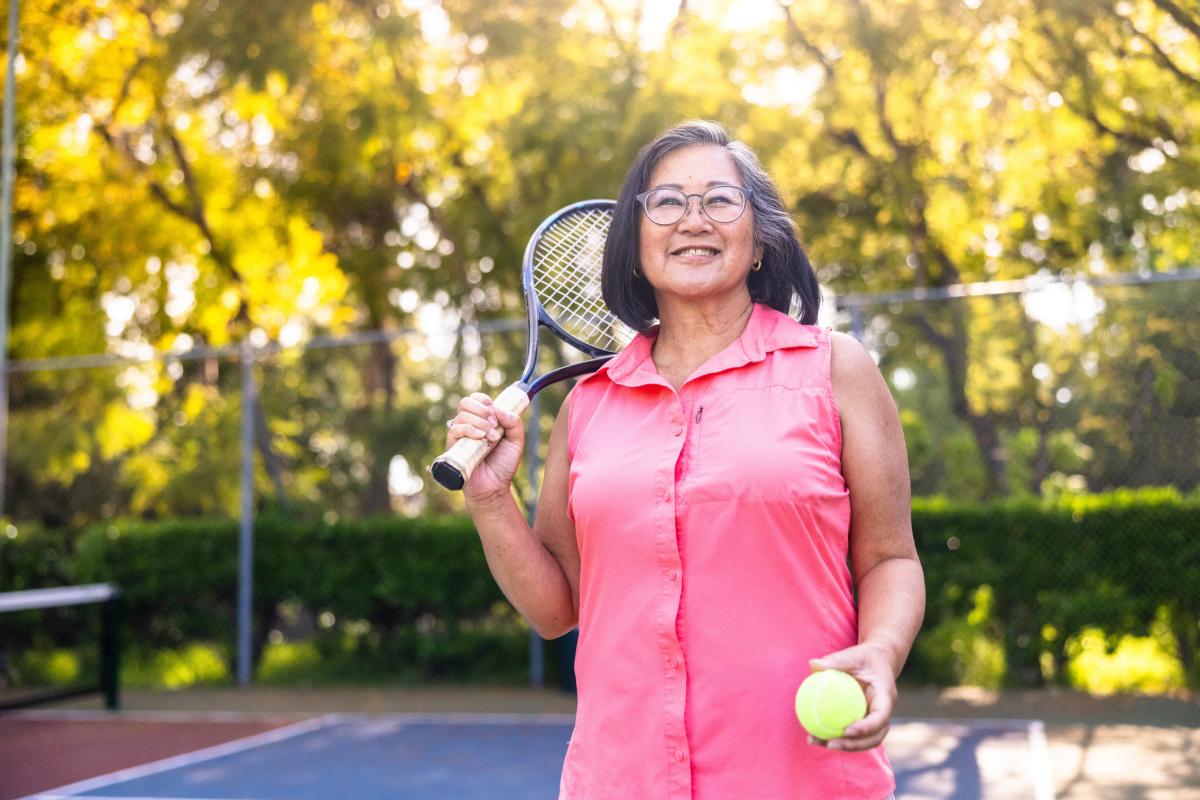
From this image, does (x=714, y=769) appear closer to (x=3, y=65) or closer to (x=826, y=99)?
(x=826, y=99)

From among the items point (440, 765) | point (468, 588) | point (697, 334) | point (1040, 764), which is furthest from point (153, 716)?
point (697, 334)

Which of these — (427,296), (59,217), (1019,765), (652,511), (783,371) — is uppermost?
(59,217)

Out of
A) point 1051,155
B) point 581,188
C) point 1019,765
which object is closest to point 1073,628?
point 1019,765

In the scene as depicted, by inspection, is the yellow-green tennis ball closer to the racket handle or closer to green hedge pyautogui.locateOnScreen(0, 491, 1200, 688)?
the racket handle

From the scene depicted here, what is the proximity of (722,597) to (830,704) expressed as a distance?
8.7 inches

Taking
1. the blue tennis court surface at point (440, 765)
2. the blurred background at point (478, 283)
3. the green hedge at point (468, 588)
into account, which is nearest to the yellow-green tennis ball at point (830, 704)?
the blue tennis court surface at point (440, 765)

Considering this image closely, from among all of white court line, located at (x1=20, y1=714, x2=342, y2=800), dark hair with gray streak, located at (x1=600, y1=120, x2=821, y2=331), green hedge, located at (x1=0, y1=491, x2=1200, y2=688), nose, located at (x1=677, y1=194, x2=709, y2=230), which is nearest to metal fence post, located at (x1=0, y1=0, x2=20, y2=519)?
green hedge, located at (x1=0, y1=491, x2=1200, y2=688)

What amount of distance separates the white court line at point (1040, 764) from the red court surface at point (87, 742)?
4.53 m

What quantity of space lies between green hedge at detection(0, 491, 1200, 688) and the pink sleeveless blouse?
Answer: 7.04 m

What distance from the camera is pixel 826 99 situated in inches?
A: 415

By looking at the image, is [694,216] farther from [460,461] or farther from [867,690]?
[867,690]

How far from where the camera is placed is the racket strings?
8.95 feet

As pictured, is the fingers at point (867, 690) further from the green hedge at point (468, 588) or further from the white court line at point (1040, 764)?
the green hedge at point (468, 588)

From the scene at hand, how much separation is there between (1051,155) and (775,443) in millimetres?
9563
